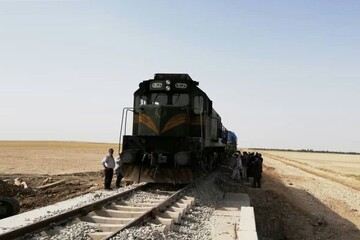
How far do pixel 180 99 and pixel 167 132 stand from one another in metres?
1.33

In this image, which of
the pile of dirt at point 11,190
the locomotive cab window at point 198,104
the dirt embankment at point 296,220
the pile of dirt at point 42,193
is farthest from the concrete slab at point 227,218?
the pile of dirt at point 11,190

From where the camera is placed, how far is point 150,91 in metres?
14.6

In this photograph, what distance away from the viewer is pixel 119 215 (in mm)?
8562

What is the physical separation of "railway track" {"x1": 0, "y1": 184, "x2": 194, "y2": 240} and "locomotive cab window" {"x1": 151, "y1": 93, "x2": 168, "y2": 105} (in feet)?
13.6

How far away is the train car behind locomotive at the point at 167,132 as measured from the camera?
13.0 meters

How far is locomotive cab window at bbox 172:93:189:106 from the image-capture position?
46.9 feet

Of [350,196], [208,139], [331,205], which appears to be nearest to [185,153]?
[208,139]

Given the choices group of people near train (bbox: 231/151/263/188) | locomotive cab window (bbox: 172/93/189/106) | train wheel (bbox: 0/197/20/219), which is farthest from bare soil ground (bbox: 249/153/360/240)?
train wheel (bbox: 0/197/20/219)

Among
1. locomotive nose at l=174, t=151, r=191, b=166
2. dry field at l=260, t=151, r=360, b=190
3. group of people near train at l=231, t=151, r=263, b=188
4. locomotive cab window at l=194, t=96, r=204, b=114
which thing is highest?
locomotive cab window at l=194, t=96, r=204, b=114

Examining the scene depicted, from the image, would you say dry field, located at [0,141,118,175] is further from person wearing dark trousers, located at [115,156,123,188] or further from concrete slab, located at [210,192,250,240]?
concrete slab, located at [210,192,250,240]

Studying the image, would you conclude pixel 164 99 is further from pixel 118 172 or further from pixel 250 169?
pixel 250 169

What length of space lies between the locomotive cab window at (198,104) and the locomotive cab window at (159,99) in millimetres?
1054

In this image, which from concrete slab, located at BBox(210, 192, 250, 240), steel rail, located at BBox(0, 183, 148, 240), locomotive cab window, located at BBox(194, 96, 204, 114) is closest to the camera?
steel rail, located at BBox(0, 183, 148, 240)

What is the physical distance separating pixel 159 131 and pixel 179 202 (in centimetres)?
399
